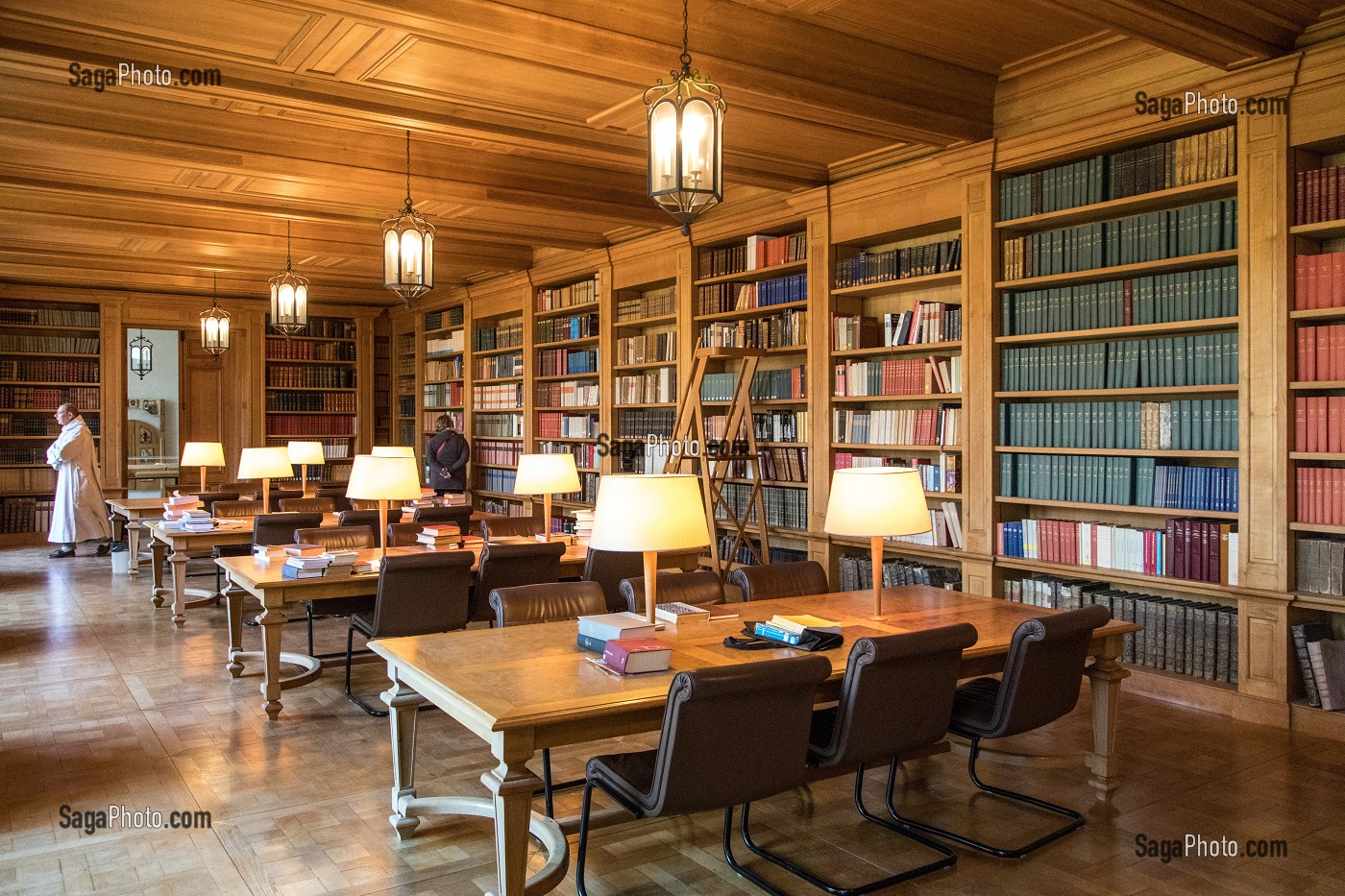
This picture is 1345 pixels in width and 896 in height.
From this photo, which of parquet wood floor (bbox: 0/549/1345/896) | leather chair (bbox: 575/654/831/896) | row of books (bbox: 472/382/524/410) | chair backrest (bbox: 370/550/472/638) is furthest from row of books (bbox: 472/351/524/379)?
leather chair (bbox: 575/654/831/896)

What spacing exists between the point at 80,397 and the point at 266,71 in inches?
350

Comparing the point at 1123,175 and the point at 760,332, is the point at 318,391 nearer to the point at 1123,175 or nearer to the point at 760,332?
the point at 760,332

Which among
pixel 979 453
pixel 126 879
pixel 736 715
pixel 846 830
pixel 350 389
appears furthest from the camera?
pixel 350 389

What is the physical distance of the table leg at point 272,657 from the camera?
4.79 m

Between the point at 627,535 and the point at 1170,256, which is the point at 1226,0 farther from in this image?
the point at 627,535

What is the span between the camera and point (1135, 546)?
5.37 m

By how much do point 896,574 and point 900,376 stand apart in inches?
51.3

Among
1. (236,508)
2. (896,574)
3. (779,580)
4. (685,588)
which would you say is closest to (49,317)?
(236,508)

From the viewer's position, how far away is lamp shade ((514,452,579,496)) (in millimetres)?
5879

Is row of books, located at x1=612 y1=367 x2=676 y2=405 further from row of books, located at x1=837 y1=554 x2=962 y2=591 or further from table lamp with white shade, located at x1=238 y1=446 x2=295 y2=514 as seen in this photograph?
table lamp with white shade, located at x1=238 y1=446 x2=295 y2=514

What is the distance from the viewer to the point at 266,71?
507cm

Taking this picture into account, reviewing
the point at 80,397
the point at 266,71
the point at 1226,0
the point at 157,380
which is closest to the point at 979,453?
the point at 1226,0

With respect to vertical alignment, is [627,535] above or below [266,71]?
below

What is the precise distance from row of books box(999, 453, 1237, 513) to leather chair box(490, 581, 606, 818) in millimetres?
2937
